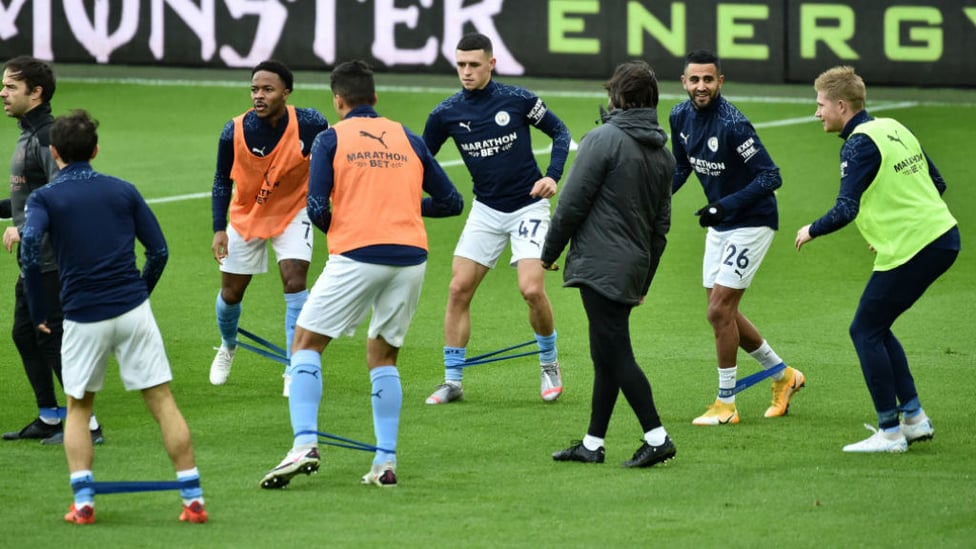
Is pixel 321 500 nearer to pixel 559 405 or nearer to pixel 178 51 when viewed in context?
pixel 559 405

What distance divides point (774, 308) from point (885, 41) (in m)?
10.4

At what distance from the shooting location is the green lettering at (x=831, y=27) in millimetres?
23625

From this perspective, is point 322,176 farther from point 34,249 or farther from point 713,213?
point 713,213

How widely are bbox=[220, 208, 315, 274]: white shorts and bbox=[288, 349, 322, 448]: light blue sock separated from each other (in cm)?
282

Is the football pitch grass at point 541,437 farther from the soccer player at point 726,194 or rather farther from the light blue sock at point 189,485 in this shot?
the soccer player at point 726,194

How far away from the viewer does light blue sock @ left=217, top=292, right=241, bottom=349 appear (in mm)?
11641

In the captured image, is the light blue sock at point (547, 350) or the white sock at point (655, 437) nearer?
the white sock at point (655, 437)

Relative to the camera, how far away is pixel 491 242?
11320 millimetres

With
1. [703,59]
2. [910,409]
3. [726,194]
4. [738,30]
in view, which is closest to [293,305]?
[726,194]

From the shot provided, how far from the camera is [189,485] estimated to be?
7.58 m

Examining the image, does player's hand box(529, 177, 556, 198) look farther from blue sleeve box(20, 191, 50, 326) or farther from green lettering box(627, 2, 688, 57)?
green lettering box(627, 2, 688, 57)

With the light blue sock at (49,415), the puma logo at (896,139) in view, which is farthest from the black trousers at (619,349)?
the light blue sock at (49,415)

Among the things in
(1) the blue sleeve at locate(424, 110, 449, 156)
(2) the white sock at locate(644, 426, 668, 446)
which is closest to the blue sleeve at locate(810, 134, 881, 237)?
Result: (2) the white sock at locate(644, 426, 668, 446)

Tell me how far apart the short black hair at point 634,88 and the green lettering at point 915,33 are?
15.6 meters
